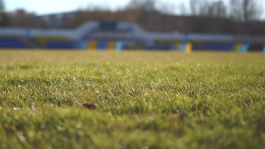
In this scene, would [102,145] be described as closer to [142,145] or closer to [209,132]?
[142,145]

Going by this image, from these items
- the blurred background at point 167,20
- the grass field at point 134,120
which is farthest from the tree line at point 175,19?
the grass field at point 134,120

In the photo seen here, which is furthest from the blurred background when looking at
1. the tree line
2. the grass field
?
the grass field

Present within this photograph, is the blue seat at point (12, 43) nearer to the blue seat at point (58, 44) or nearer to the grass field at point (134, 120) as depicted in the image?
the blue seat at point (58, 44)

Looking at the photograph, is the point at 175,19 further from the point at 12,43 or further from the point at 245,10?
the point at 12,43

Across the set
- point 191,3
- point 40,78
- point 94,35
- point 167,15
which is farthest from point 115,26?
point 40,78

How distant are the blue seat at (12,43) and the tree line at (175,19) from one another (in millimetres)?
19861

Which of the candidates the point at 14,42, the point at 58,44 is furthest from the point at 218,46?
the point at 14,42

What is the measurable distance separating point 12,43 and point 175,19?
4027 centimetres

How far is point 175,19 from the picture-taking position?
201 feet

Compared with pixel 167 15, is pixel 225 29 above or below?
below

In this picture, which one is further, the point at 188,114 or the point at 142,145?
the point at 188,114

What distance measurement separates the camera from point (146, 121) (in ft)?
4.79

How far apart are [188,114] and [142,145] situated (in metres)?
0.59

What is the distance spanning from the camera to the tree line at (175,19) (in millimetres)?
57969
